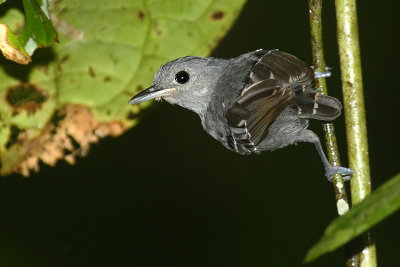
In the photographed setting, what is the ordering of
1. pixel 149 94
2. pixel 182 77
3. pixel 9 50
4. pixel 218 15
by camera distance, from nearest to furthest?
1. pixel 9 50
2. pixel 218 15
3. pixel 149 94
4. pixel 182 77

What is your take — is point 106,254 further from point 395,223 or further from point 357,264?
point 357,264

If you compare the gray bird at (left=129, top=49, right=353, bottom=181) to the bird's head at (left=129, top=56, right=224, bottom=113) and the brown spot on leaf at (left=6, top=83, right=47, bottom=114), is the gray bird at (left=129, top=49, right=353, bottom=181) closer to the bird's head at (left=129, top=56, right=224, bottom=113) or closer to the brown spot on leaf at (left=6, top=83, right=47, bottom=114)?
the bird's head at (left=129, top=56, right=224, bottom=113)

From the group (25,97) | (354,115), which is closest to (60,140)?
(25,97)

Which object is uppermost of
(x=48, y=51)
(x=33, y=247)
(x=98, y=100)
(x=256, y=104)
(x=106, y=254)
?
(x=48, y=51)

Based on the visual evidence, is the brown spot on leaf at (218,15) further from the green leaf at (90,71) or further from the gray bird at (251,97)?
the gray bird at (251,97)

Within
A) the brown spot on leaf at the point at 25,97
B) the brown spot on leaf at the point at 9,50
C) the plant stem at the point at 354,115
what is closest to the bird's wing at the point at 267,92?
the plant stem at the point at 354,115

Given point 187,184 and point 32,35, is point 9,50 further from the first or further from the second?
point 187,184

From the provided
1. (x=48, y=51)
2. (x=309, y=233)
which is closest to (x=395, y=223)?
(x=309, y=233)
